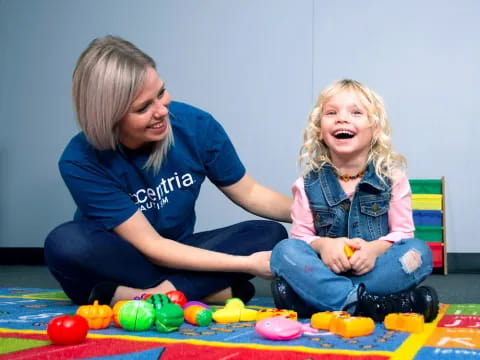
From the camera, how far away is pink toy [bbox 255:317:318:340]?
39.8 inches

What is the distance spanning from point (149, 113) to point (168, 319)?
0.46 meters

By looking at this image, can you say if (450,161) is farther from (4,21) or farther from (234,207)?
(4,21)

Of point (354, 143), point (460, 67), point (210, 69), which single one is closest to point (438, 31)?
point (460, 67)

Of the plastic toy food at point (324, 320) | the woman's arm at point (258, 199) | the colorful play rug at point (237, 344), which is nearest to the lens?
the colorful play rug at point (237, 344)

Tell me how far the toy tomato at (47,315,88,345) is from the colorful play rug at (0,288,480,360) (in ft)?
0.05

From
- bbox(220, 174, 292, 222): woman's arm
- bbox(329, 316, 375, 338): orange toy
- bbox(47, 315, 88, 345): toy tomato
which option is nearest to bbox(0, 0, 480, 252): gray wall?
bbox(220, 174, 292, 222): woman's arm

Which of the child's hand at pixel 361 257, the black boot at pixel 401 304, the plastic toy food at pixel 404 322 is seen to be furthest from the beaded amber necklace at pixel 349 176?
the plastic toy food at pixel 404 322

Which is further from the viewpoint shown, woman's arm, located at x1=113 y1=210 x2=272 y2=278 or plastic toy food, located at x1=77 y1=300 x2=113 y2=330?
woman's arm, located at x1=113 y1=210 x2=272 y2=278

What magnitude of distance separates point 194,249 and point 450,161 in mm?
1771

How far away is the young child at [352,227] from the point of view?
129 cm

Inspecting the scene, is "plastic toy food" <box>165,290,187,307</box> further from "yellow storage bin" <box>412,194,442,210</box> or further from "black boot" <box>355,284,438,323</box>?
"yellow storage bin" <box>412,194,442,210</box>

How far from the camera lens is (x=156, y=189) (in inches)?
58.9

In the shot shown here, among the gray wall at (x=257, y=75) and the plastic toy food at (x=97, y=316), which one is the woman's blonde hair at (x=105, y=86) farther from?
the gray wall at (x=257, y=75)

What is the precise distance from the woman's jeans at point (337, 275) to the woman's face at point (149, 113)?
0.36 meters
